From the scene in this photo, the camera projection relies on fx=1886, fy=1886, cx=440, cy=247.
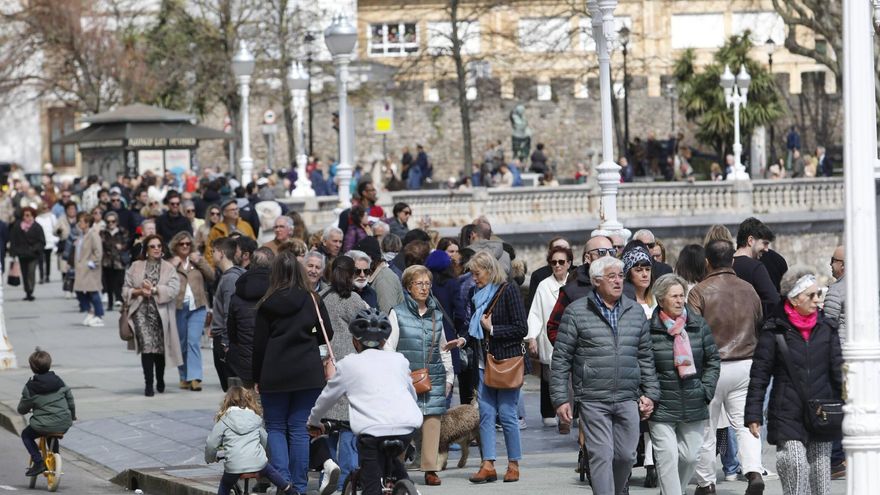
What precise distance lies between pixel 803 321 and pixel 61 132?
2472 inches

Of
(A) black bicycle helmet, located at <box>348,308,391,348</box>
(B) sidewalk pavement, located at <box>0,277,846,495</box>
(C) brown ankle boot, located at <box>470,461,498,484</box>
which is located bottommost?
(B) sidewalk pavement, located at <box>0,277,846,495</box>

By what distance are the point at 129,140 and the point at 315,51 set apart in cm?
1782

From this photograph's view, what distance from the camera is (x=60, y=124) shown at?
71688 millimetres

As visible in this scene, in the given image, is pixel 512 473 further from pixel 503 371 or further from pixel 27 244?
pixel 27 244

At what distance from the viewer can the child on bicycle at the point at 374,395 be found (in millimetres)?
10812

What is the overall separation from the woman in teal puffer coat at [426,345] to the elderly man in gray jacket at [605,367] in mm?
1777

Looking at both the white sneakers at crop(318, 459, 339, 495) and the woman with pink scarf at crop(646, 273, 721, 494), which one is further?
the white sneakers at crop(318, 459, 339, 495)

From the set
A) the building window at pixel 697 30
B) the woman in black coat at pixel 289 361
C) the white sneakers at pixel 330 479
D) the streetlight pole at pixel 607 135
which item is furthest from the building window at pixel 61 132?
the white sneakers at pixel 330 479

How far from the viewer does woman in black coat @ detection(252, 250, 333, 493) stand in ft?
40.0

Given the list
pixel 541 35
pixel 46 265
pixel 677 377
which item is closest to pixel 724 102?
pixel 541 35

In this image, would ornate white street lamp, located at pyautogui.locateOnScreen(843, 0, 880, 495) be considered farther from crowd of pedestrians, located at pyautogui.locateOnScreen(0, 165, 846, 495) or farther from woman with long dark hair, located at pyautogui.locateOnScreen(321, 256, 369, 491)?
woman with long dark hair, located at pyautogui.locateOnScreen(321, 256, 369, 491)

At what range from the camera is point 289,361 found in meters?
12.2

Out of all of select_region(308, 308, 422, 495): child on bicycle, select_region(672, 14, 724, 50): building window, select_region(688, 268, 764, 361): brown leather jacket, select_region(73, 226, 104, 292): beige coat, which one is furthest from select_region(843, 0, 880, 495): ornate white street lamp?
select_region(672, 14, 724, 50): building window

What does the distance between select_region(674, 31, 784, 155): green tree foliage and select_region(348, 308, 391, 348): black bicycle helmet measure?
45675mm
